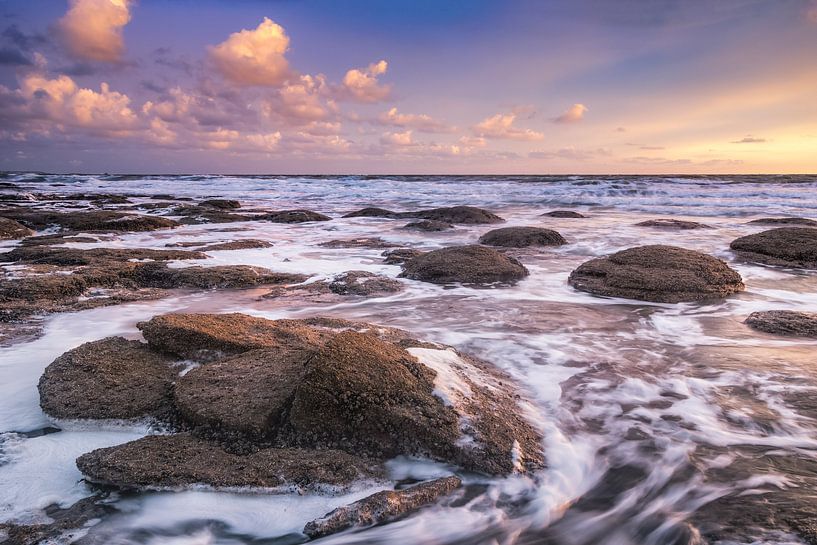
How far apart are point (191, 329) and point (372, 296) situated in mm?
2672

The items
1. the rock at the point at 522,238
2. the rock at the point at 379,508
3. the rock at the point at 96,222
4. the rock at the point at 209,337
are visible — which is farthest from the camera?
the rock at the point at 96,222

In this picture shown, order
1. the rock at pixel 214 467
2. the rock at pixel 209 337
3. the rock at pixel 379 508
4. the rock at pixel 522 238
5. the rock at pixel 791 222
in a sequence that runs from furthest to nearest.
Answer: the rock at pixel 791 222 → the rock at pixel 522 238 → the rock at pixel 209 337 → the rock at pixel 214 467 → the rock at pixel 379 508

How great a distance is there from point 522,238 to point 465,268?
3.38 metres

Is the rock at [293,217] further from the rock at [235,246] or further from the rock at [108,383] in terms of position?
the rock at [108,383]

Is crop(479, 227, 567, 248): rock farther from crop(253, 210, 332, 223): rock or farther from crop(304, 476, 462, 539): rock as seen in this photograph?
crop(304, 476, 462, 539): rock

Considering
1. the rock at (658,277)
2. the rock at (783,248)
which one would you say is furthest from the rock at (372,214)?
the rock at (658,277)

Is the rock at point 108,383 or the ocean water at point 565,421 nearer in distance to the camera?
the ocean water at point 565,421

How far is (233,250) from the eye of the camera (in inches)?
327

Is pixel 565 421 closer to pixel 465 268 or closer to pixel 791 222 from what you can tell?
pixel 465 268

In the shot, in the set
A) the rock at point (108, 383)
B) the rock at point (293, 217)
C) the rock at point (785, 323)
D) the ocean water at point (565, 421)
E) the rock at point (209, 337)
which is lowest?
the ocean water at point (565, 421)

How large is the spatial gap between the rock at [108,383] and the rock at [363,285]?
110 inches

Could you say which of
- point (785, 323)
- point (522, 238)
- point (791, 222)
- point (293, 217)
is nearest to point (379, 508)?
point (785, 323)

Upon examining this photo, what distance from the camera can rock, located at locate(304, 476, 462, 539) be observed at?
184cm

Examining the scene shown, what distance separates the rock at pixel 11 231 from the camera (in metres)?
9.52
